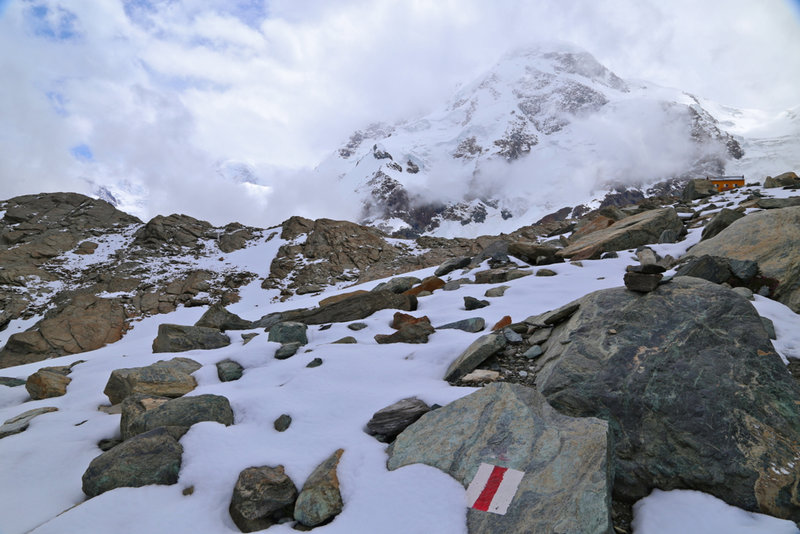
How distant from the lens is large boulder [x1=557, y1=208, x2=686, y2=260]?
1224 cm

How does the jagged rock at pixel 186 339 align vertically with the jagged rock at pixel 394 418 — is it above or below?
above

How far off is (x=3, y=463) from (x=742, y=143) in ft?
875

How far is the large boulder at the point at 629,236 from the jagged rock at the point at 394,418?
9.68m

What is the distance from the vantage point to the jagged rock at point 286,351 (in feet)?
22.3

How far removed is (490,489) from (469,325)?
14.3ft

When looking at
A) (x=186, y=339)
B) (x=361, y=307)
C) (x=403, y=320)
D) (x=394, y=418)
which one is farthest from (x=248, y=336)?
(x=394, y=418)

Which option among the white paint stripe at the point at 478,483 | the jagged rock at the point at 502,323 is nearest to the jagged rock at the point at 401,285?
the jagged rock at the point at 502,323

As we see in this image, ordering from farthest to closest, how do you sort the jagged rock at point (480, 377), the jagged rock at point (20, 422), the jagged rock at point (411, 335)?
the jagged rock at point (411, 335) < the jagged rock at point (480, 377) < the jagged rock at point (20, 422)

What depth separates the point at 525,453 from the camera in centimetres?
331

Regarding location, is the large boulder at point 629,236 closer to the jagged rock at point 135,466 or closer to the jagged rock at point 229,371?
the jagged rock at point 229,371

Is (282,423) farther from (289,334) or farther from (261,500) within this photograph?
(289,334)

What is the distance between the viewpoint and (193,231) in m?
37.1

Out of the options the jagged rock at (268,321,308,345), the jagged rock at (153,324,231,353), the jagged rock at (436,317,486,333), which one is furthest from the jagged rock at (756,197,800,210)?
the jagged rock at (153,324,231,353)

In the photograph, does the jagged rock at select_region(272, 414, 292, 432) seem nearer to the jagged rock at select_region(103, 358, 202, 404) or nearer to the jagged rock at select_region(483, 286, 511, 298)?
the jagged rock at select_region(103, 358, 202, 404)
